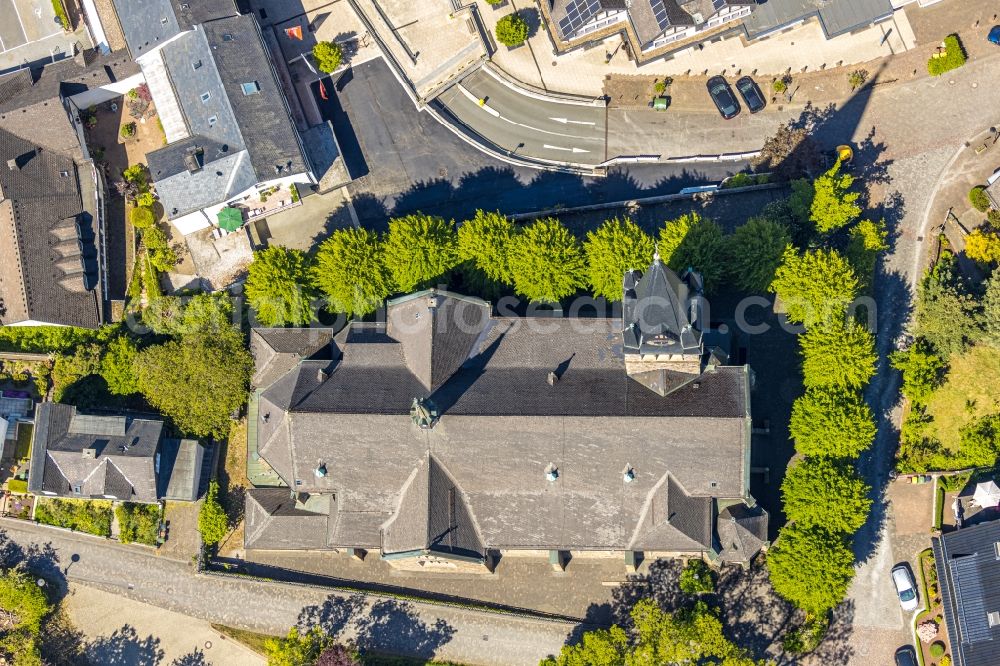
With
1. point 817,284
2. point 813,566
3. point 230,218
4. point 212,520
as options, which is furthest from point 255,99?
point 813,566

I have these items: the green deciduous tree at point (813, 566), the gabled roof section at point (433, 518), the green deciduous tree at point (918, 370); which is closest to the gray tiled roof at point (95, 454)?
the gabled roof section at point (433, 518)

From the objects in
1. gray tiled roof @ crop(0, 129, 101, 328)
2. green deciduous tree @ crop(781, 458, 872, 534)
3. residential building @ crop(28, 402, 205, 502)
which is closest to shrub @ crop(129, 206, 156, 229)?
gray tiled roof @ crop(0, 129, 101, 328)

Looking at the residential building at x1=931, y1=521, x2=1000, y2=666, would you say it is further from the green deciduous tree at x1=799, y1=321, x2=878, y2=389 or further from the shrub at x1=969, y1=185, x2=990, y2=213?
the shrub at x1=969, y1=185, x2=990, y2=213

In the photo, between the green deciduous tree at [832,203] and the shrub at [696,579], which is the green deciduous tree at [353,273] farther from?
the green deciduous tree at [832,203]

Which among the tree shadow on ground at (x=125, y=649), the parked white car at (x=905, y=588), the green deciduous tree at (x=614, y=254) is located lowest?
the parked white car at (x=905, y=588)

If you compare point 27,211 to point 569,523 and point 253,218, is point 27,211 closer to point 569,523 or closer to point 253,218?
point 253,218

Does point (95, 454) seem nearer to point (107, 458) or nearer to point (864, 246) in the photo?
point (107, 458)

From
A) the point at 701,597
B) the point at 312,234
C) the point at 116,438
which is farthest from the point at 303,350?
the point at 701,597
